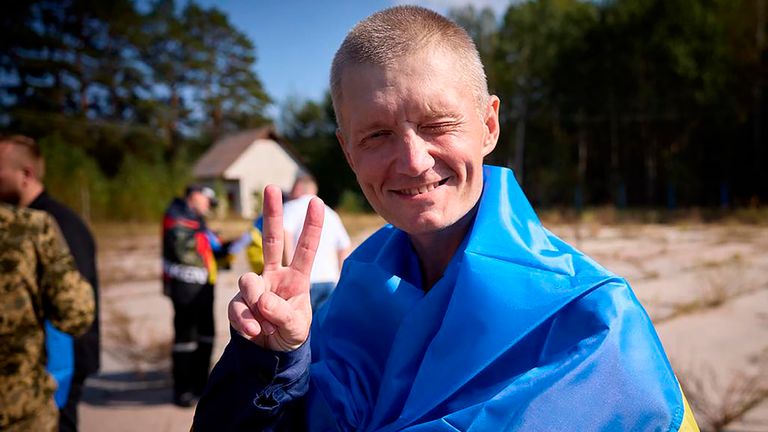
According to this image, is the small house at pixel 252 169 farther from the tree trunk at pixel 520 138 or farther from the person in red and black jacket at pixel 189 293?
the tree trunk at pixel 520 138

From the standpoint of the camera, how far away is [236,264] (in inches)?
543

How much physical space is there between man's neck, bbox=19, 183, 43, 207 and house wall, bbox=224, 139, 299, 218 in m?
4.82

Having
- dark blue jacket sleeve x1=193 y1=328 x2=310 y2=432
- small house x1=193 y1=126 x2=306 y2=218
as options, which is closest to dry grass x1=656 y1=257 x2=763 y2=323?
small house x1=193 y1=126 x2=306 y2=218

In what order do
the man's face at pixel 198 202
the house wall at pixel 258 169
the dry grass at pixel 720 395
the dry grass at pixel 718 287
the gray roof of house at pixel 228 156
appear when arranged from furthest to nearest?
the gray roof of house at pixel 228 156
the house wall at pixel 258 169
the dry grass at pixel 718 287
the man's face at pixel 198 202
the dry grass at pixel 720 395

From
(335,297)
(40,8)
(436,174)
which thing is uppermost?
(40,8)

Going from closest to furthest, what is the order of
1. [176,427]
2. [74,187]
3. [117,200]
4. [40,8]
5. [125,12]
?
[176,427], [74,187], [117,200], [40,8], [125,12]

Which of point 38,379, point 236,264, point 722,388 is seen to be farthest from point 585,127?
point 38,379

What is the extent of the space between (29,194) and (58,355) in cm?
104

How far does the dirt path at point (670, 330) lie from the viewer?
14.5 ft

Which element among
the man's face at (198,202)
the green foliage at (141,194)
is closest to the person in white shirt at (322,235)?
the man's face at (198,202)

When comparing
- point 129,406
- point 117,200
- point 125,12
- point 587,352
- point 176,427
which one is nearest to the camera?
point 587,352

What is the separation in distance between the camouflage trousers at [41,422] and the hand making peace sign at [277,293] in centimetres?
173

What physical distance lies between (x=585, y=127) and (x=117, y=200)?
25.5 meters

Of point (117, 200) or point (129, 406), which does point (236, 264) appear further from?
point (117, 200)
